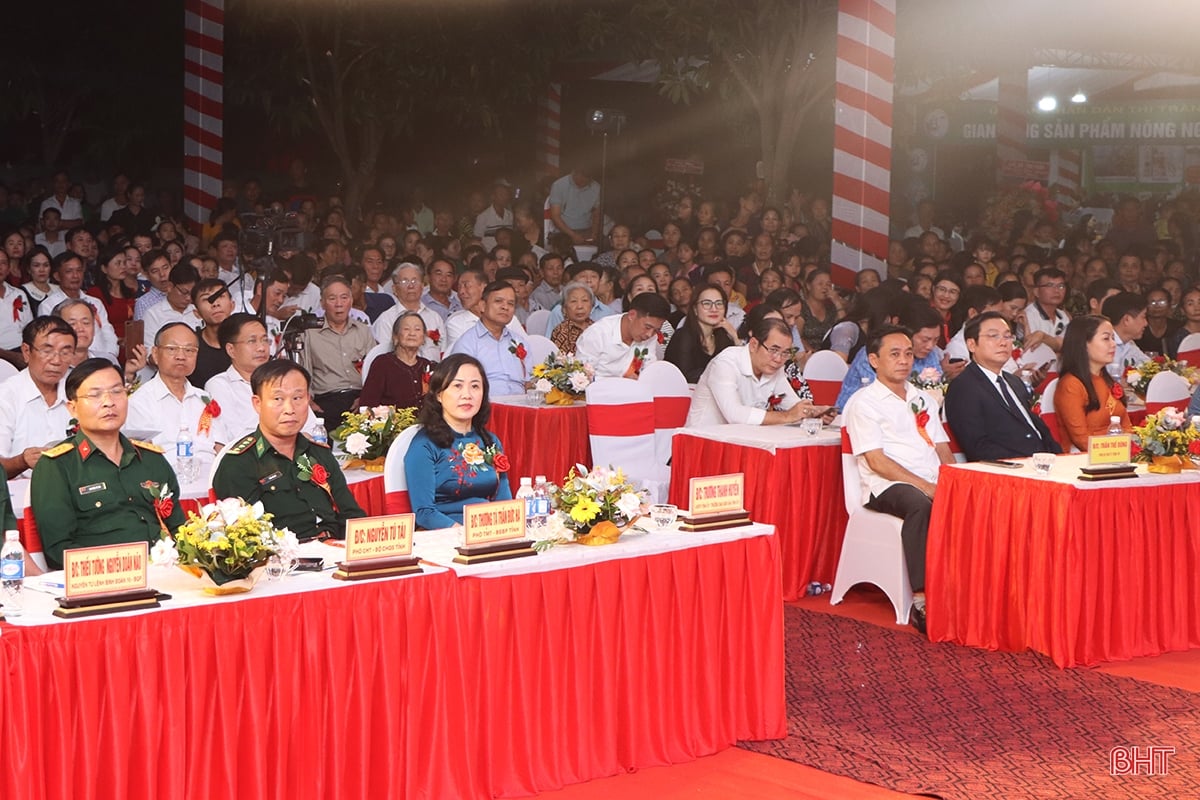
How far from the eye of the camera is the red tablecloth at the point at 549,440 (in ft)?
24.5

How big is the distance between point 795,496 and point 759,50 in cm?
684

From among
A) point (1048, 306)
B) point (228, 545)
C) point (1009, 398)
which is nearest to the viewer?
point (228, 545)

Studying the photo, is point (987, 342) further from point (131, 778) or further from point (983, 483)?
point (131, 778)

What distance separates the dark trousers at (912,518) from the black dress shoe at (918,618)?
0.10 m

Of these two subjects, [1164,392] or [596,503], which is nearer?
[596,503]

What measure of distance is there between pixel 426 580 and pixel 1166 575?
10.2ft

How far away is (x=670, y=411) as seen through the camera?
23.9ft

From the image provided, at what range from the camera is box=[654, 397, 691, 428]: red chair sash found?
7242 millimetres

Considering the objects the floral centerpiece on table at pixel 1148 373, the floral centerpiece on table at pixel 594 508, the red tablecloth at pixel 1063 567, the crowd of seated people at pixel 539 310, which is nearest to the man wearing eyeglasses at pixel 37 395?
the crowd of seated people at pixel 539 310

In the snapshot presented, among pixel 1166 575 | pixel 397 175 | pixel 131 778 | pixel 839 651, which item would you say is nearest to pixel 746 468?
pixel 839 651

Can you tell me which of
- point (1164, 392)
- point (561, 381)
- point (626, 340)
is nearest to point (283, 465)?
point (561, 381)

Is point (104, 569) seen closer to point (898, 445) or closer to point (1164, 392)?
point (898, 445)

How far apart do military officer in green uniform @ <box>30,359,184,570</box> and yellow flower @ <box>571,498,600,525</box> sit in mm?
1159

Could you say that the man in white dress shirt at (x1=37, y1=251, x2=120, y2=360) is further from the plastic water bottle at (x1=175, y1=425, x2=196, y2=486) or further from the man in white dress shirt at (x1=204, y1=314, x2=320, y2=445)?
the plastic water bottle at (x1=175, y1=425, x2=196, y2=486)
